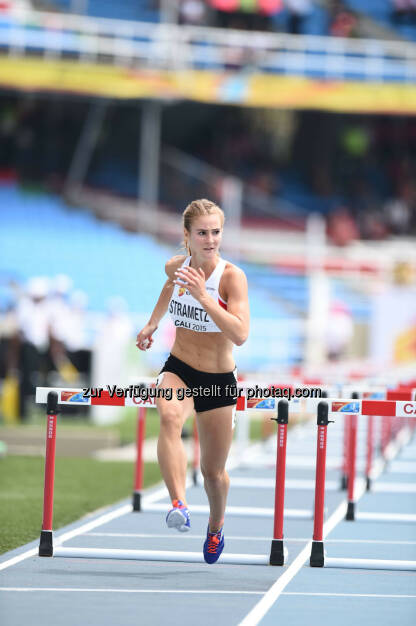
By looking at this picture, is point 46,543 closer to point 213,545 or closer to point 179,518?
Answer: point 213,545

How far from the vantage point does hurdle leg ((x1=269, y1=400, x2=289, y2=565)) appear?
745 cm

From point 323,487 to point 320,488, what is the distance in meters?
0.02

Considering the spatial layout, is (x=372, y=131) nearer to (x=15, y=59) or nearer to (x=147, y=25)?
(x=147, y=25)

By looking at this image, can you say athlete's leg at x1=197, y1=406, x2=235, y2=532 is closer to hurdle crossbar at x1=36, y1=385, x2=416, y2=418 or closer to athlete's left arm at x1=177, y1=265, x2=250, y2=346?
athlete's left arm at x1=177, y1=265, x2=250, y2=346

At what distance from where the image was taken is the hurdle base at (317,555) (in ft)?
24.5

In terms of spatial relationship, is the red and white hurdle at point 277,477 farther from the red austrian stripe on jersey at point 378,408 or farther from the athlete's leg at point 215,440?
the athlete's leg at point 215,440

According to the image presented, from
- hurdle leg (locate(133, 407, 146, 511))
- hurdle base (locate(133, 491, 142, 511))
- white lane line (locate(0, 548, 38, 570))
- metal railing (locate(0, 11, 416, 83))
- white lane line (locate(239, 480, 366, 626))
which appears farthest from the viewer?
metal railing (locate(0, 11, 416, 83))

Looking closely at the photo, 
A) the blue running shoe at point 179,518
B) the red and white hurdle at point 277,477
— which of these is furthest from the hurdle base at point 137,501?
the blue running shoe at point 179,518

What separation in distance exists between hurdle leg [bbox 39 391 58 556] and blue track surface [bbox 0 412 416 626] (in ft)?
0.32

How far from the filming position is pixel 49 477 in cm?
750

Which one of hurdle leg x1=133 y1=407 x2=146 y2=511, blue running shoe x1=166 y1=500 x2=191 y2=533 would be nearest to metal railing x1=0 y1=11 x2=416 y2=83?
hurdle leg x1=133 y1=407 x2=146 y2=511

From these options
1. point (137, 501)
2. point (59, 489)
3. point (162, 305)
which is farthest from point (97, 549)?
point (59, 489)

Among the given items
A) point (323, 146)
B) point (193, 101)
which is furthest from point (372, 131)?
point (193, 101)

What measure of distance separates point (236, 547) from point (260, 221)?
81.8 ft
